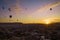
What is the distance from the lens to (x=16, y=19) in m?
9.62

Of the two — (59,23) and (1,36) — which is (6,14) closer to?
(1,36)

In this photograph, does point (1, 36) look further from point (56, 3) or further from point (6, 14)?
point (56, 3)

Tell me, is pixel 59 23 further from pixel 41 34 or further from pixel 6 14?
pixel 6 14

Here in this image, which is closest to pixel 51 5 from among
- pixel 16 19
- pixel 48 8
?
pixel 48 8

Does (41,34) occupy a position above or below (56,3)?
below

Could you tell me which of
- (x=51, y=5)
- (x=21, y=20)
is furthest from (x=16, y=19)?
(x=51, y=5)

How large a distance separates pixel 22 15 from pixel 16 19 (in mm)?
138

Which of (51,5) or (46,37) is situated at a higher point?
(51,5)

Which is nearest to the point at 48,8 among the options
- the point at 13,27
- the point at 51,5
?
the point at 51,5

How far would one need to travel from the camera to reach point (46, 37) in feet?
31.4

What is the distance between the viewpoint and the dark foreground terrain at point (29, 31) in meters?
9.54

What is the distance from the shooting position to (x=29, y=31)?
9.59m

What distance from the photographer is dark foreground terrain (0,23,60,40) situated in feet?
31.3

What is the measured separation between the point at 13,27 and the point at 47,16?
0.67 m
